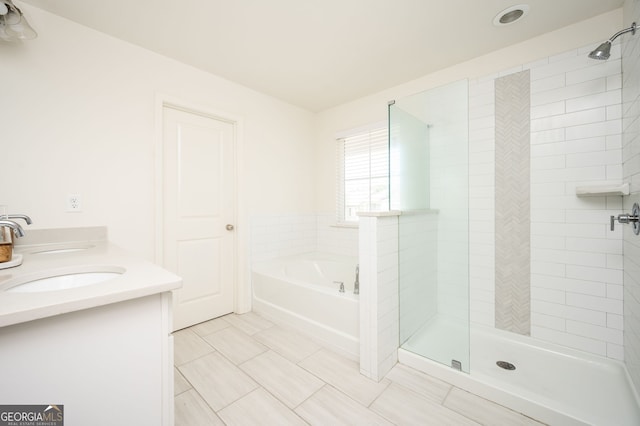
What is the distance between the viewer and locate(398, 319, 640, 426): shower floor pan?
1343 millimetres

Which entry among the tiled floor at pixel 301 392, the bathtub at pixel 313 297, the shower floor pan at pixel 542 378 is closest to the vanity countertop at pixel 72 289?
the tiled floor at pixel 301 392

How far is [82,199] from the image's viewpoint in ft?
5.98

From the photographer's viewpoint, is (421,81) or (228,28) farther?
(421,81)

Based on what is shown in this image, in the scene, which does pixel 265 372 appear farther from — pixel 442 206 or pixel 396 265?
pixel 442 206

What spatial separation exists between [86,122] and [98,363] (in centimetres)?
185

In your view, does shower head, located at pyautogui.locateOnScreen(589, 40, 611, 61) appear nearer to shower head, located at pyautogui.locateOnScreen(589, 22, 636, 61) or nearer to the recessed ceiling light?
shower head, located at pyautogui.locateOnScreen(589, 22, 636, 61)

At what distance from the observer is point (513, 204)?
2.07 metres

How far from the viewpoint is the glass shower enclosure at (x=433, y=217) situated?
1.71 metres

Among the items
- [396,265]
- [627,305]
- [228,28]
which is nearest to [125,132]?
[228,28]

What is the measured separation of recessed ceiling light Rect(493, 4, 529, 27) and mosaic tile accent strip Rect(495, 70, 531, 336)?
17.1 inches

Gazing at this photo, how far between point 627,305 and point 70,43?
4.13 metres

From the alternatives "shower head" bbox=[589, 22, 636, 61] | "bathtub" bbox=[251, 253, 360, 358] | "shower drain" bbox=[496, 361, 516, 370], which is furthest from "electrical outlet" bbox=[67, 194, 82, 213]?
"shower head" bbox=[589, 22, 636, 61]

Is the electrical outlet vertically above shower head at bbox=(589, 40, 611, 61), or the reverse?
shower head at bbox=(589, 40, 611, 61)

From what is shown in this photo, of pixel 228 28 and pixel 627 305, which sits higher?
pixel 228 28
